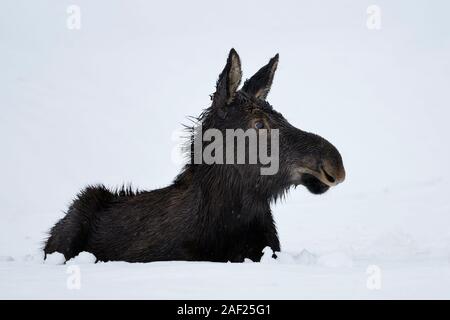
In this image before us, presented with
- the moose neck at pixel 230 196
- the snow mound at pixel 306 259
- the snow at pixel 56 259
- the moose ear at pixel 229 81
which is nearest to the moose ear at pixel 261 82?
the moose ear at pixel 229 81

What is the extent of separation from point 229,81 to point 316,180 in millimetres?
1492

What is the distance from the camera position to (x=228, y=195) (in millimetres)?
8086

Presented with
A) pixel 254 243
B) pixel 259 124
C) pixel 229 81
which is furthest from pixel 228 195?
pixel 229 81

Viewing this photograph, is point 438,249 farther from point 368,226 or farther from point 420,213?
point 420,213

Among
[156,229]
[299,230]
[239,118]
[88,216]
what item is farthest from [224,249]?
[299,230]

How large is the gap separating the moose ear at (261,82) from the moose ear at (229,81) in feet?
1.70

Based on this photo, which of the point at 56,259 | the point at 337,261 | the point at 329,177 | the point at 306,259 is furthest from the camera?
the point at 56,259

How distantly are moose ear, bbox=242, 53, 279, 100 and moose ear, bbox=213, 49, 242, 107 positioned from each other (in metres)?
0.52

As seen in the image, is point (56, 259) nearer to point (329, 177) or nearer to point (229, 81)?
point (229, 81)

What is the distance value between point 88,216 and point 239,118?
96.4 inches

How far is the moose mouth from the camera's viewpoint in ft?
24.5

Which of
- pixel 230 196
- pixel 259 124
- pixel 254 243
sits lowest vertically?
pixel 254 243

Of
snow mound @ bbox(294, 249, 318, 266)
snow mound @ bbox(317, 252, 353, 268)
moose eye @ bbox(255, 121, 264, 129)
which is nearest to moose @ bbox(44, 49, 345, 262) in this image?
moose eye @ bbox(255, 121, 264, 129)

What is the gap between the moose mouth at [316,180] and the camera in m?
7.46
